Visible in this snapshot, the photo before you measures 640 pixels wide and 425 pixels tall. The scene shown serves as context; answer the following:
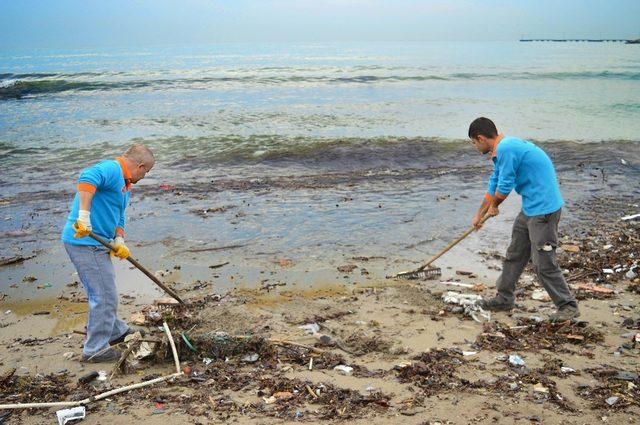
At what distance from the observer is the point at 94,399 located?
3.79 metres

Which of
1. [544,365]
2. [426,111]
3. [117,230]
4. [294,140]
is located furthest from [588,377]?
[426,111]

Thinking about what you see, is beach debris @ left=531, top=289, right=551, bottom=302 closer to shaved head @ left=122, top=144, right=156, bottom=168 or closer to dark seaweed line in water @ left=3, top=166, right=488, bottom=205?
shaved head @ left=122, top=144, right=156, bottom=168

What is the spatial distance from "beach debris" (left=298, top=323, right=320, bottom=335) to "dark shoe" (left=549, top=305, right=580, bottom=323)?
7.23ft

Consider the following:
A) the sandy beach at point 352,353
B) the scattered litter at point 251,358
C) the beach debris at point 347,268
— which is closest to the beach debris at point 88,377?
the sandy beach at point 352,353

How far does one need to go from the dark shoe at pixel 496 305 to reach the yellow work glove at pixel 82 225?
3.76 m

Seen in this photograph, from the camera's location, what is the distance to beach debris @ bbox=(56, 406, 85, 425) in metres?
3.51

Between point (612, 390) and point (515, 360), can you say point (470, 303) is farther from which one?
point (612, 390)

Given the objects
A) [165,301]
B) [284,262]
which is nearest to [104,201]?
[165,301]

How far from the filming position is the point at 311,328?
5078 mm

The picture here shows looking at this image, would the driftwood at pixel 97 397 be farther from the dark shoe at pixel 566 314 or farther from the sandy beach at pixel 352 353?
the dark shoe at pixel 566 314

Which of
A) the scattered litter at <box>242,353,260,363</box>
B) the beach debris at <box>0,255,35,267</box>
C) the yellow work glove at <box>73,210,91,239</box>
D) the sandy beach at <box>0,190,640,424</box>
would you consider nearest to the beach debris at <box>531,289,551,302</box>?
the sandy beach at <box>0,190,640,424</box>

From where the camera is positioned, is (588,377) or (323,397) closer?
(323,397)

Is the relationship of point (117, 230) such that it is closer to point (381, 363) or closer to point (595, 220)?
point (381, 363)

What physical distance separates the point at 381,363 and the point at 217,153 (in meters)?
11.9
